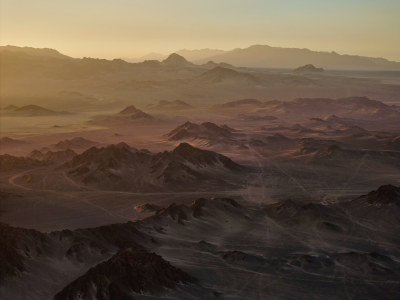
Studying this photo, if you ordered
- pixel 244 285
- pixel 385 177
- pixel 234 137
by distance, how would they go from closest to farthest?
pixel 244 285 → pixel 385 177 → pixel 234 137

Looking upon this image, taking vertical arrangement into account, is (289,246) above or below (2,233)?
below

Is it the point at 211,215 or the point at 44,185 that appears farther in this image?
the point at 44,185

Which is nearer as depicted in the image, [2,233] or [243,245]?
[2,233]

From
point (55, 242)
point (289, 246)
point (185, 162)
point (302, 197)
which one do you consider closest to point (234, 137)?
point (185, 162)

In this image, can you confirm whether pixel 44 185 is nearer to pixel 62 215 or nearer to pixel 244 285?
pixel 62 215

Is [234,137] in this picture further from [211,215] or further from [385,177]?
[211,215]

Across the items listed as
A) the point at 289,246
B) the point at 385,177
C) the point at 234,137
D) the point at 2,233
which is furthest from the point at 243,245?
the point at 234,137

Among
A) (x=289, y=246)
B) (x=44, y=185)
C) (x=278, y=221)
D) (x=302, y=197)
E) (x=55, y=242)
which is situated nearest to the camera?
(x=55, y=242)

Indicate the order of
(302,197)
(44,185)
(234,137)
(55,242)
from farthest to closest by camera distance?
(234,137) → (44,185) → (302,197) → (55,242)

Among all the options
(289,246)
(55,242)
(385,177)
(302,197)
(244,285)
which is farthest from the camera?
(385,177)
